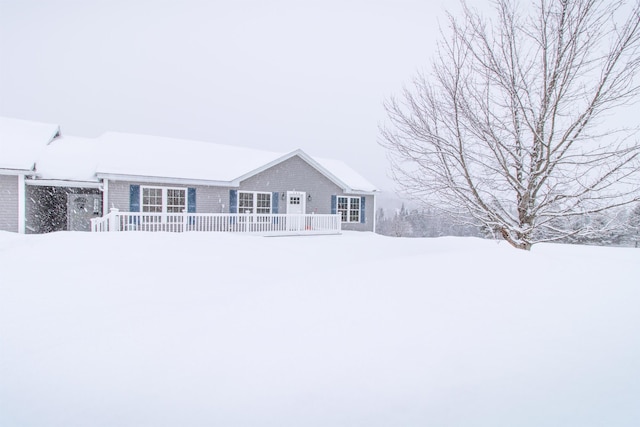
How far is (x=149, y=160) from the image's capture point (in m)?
13.3

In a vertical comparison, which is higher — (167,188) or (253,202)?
(167,188)

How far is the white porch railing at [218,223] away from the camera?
34.8 ft

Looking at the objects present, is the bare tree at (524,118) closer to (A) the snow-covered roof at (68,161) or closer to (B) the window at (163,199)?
(B) the window at (163,199)

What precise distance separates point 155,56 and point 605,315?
80.5 metres

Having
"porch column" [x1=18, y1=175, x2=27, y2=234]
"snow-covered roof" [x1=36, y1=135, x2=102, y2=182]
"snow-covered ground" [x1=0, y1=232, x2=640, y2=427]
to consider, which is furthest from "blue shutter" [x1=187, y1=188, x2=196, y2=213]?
"snow-covered ground" [x1=0, y1=232, x2=640, y2=427]

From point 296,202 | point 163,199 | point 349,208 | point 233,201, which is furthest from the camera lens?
point 349,208

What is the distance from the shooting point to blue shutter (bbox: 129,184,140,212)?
1229cm

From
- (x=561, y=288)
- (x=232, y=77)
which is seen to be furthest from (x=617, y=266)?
(x=232, y=77)

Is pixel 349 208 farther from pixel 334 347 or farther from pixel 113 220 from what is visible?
pixel 334 347

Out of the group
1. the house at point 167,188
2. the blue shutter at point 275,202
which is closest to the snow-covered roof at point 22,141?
the house at point 167,188

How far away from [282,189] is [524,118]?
11304mm

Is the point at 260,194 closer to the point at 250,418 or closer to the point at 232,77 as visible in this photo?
the point at 250,418

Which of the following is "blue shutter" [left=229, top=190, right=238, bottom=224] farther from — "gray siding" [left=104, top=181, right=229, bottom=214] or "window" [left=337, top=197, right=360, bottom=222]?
"window" [left=337, top=197, right=360, bottom=222]

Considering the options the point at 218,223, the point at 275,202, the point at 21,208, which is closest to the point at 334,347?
the point at 218,223
